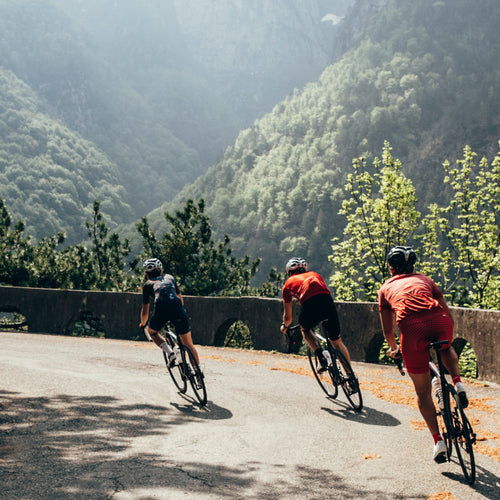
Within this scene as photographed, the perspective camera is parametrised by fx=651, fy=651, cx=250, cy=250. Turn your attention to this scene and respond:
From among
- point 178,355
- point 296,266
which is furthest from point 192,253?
point 178,355

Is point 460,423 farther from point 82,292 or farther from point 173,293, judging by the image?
point 82,292

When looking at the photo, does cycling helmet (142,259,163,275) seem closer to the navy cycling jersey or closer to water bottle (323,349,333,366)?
the navy cycling jersey

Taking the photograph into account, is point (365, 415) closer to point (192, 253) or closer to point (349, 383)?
point (349, 383)

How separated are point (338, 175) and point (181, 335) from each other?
14634cm

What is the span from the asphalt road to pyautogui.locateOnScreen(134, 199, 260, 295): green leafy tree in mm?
20239

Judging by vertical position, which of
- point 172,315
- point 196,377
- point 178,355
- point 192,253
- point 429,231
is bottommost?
point 196,377

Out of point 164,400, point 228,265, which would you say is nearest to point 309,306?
point 164,400

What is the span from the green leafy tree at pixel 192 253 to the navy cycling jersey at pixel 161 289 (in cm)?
2154

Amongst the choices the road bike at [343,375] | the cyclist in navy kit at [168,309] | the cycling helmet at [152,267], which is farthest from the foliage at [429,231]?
the cyclist in navy kit at [168,309]

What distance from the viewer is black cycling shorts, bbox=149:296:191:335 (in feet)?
25.0

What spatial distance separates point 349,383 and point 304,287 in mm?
1207

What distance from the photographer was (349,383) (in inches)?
292

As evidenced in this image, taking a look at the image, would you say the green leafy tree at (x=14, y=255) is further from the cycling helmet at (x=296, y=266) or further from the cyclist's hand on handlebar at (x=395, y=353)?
the cyclist's hand on handlebar at (x=395, y=353)

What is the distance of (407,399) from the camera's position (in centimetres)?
829
